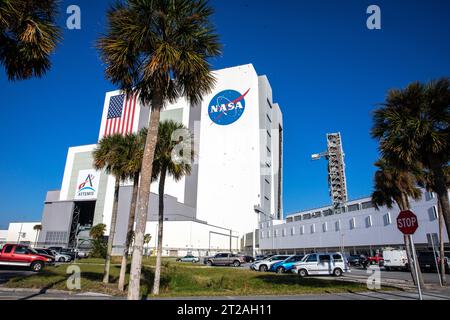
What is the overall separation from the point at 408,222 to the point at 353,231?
41284mm

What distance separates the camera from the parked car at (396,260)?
3130 centimetres

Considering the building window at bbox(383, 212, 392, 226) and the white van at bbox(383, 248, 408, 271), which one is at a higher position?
the building window at bbox(383, 212, 392, 226)

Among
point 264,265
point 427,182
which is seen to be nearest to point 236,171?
point 264,265

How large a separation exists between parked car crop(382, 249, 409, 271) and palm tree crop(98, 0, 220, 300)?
3221 centimetres

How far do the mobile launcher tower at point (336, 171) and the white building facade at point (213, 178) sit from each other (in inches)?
677

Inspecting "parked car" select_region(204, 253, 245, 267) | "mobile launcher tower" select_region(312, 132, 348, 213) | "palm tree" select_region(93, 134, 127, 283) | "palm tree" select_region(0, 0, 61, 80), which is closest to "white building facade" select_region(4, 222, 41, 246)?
"parked car" select_region(204, 253, 245, 267)

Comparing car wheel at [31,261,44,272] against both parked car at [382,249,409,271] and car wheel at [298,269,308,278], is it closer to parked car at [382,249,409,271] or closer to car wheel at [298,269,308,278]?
car wheel at [298,269,308,278]

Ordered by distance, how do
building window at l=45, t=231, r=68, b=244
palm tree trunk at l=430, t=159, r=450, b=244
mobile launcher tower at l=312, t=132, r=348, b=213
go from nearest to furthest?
palm tree trunk at l=430, t=159, r=450, b=244 → mobile launcher tower at l=312, t=132, r=348, b=213 → building window at l=45, t=231, r=68, b=244

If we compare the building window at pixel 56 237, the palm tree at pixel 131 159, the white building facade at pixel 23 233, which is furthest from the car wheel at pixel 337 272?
the white building facade at pixel 23 233

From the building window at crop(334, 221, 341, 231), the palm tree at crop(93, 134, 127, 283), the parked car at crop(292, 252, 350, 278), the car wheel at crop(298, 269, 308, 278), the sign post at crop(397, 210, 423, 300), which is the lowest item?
the car wheel at crop(298, 269, 308, 278)

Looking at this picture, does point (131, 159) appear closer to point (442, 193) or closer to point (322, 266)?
point (442, 193)

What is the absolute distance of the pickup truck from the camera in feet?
73.1

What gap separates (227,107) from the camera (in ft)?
263

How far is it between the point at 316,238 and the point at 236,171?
28.6m
